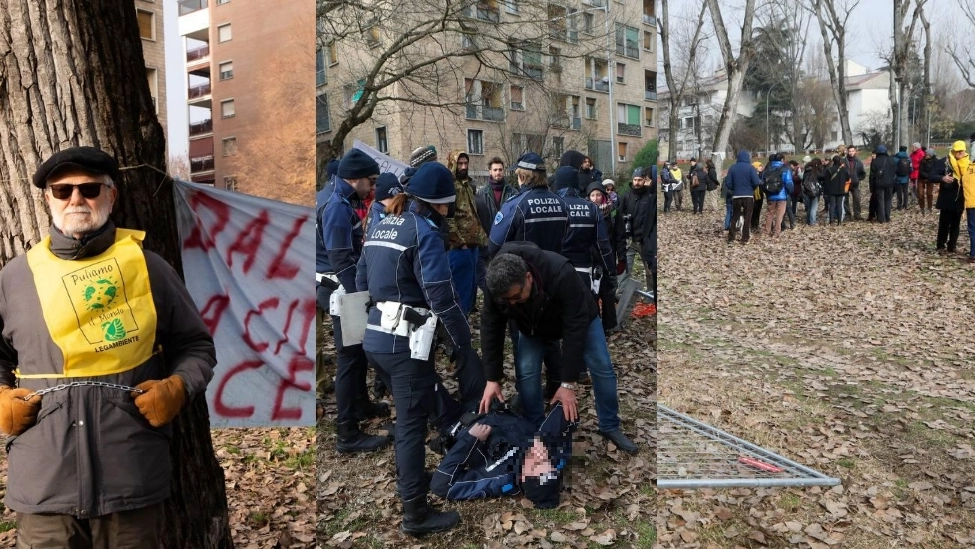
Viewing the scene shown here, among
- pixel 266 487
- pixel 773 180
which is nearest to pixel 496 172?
pixel 266 487

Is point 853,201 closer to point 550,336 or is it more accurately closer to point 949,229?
point 949,229

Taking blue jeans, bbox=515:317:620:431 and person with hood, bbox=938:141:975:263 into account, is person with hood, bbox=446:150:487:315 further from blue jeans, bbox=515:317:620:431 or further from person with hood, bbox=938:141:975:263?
person with hood, bbox=938:141:975:263

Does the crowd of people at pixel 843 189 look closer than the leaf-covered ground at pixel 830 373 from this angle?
No

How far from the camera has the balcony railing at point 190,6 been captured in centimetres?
346

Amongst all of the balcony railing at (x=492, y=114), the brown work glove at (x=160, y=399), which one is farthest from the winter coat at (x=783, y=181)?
the brown work glove at (x=160, y=399)

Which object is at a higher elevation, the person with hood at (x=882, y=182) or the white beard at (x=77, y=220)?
the person with hood at (x=882, y=182)

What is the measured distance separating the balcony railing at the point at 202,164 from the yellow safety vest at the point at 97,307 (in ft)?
5.36

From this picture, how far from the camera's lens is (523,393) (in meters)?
3.17

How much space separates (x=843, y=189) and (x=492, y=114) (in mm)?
5216

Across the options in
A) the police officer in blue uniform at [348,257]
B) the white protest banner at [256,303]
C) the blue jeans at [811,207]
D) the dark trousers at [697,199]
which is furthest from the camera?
the blue jeans at [811,207]

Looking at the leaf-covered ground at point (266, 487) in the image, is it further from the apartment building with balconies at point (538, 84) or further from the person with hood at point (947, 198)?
the person with hood at point (947, 198)

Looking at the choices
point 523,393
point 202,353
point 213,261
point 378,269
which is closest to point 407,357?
point 378,269

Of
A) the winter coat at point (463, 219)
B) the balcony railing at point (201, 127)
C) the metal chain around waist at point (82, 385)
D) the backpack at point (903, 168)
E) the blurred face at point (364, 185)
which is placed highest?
the balcony railing at point (201, 127)

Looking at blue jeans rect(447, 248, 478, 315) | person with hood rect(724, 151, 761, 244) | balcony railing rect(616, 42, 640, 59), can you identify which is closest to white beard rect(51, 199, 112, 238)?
blue jeans rect(447, 248, 478, 315)
